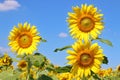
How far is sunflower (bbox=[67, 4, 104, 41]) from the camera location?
240 inches

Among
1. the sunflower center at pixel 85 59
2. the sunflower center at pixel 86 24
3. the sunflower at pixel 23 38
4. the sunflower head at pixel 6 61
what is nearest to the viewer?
the sunflower center at pixel 85 59

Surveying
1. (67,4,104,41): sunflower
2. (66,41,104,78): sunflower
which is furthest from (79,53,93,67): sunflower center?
(67,4,104,41): sunflower

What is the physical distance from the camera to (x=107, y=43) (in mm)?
5680

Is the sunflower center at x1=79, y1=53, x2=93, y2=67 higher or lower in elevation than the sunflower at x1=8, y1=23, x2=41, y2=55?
lower

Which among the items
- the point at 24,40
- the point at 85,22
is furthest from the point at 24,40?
the point at 85,22

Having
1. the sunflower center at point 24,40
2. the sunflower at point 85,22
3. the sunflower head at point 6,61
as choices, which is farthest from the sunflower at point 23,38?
the sunflower head at point 6,61

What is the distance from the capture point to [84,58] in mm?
5980

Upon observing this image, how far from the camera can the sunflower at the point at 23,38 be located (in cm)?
662

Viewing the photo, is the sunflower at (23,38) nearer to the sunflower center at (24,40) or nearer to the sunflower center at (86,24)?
the sunflower center at (24,40)

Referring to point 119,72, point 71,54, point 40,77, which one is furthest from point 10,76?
point 119,72

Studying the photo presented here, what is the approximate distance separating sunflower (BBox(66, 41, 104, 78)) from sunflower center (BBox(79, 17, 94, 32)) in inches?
15.1

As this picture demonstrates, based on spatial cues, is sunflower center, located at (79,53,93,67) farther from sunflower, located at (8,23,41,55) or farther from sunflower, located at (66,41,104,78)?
sunflower, located at (8,23,41,55)

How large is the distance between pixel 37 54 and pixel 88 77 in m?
0.84

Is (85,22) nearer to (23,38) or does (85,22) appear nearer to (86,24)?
(86,24)
